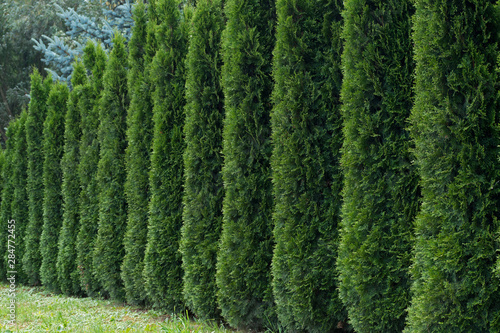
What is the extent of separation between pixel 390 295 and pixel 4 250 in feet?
38.7

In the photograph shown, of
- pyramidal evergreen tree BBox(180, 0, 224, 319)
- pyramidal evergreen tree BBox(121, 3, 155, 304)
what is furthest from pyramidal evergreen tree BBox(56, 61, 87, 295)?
pyramidal evergreen tree BBox(180, 0, 224, 319)

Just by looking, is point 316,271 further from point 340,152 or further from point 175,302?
point 175,302

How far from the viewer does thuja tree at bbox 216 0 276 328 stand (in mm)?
5941

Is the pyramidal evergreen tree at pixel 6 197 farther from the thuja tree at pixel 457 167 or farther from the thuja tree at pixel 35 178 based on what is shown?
the thuja tree at pixel 457 167

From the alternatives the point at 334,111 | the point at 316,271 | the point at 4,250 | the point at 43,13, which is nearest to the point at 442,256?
the point at 316,271

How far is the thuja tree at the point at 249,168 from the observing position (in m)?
5.94

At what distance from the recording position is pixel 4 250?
13.1 meters

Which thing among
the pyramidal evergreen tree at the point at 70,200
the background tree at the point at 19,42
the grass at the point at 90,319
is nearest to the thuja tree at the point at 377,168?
the grass at the point at 90,319

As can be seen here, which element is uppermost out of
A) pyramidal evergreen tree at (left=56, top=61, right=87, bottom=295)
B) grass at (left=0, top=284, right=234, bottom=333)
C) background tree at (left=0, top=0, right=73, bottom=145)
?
background tree at (left=0, top=0, right=73, bottom=145)

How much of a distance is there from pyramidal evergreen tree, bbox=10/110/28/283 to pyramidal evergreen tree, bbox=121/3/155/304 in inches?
225

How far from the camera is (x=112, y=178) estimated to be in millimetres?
8789

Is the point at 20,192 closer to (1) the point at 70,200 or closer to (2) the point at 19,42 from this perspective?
(1) the point at 70,200

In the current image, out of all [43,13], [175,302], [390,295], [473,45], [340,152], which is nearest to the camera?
[473,45]

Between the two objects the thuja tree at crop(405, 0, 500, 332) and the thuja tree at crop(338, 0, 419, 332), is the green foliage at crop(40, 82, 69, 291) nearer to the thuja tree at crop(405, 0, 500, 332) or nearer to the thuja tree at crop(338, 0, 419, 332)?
the thuja tree at crop(338, 0, 419, 332)
